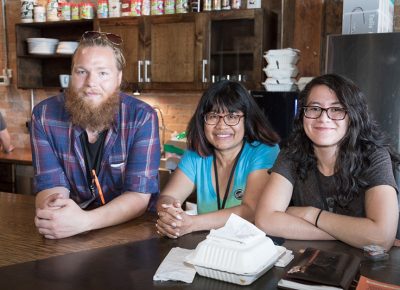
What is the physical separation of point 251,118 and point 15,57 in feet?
13.0

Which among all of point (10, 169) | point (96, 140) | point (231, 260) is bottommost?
point (10, 169)

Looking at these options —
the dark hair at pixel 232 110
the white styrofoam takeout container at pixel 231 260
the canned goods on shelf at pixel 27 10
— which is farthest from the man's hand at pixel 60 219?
the canned goods on shelf at pixel 27 10

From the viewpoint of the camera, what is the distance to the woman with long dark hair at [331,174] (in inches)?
59.4

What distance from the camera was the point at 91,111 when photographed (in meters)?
1.83

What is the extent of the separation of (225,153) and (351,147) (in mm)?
541

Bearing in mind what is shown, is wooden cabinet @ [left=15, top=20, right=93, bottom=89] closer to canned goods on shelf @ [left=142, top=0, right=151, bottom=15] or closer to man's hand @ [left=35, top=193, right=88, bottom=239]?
canned goods on shelf @ [left=142, top=0, right=151, bottom=15]

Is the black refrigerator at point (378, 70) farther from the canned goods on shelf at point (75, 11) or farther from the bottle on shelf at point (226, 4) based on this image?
the canned goods on shelf at point (75, 11)

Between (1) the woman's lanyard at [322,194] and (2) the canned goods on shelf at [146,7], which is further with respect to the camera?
(2) the canned goods on shelf at [146,7]

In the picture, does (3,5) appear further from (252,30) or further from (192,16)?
(252,30)

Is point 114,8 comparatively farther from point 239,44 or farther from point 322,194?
point 322,194

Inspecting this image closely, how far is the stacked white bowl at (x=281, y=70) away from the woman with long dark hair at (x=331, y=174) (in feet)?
5.62

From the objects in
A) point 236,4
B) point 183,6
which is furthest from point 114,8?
point 236,4

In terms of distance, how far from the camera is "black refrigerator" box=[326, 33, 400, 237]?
9.48 feet

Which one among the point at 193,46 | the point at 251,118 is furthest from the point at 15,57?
the point at 251,118
